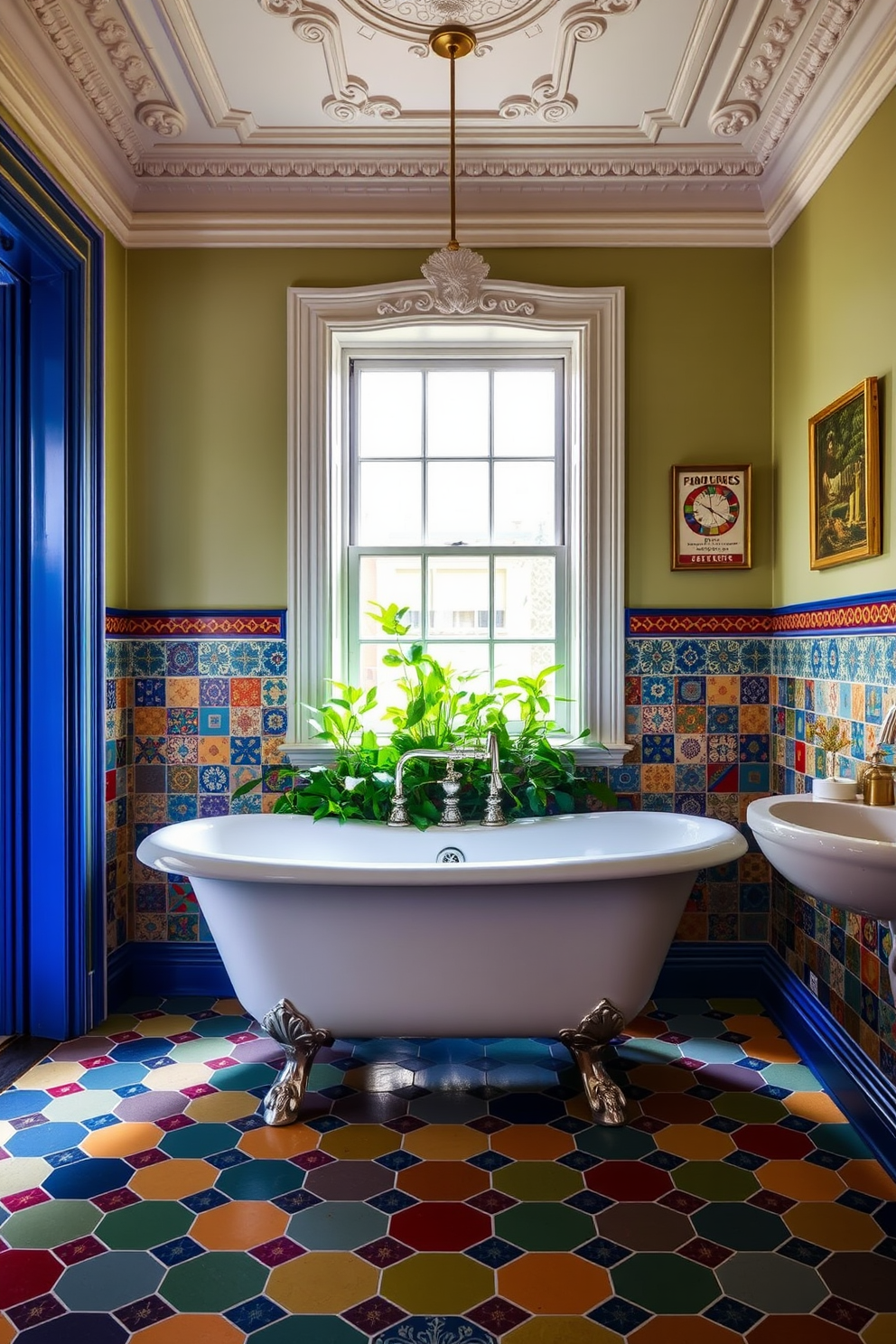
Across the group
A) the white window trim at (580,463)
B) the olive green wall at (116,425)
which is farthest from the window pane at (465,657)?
the olive green wall at (116,425)

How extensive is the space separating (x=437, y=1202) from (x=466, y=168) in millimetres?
2915

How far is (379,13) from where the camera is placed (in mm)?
2330

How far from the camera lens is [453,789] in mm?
2836

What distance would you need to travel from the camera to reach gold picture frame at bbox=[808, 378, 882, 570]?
230 centimetres

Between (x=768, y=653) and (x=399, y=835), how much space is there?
1387 mm

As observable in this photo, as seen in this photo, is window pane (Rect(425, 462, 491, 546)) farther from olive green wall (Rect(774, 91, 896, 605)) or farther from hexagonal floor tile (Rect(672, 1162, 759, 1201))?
hexagonal floor tile (Rect(672, 1162, 759, 1201))

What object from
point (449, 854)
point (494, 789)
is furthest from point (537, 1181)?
point (494, 789)

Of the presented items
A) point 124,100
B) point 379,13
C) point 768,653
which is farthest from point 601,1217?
point 124,100

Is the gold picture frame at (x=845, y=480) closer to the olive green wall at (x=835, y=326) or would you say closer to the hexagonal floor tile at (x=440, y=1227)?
the olive green wall at (x=835, y=326)

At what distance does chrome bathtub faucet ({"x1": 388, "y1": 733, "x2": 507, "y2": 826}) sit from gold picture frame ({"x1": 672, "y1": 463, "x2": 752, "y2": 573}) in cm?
94

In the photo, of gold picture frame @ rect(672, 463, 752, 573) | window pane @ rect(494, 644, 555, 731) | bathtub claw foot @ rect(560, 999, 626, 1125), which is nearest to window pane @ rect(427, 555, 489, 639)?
window pane @ rect(494, 644, 555, 731)

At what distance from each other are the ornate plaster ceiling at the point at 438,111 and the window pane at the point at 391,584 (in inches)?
42.5

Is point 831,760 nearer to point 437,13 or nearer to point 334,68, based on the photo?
point 437,13

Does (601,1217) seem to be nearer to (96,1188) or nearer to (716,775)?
(96,1188)
